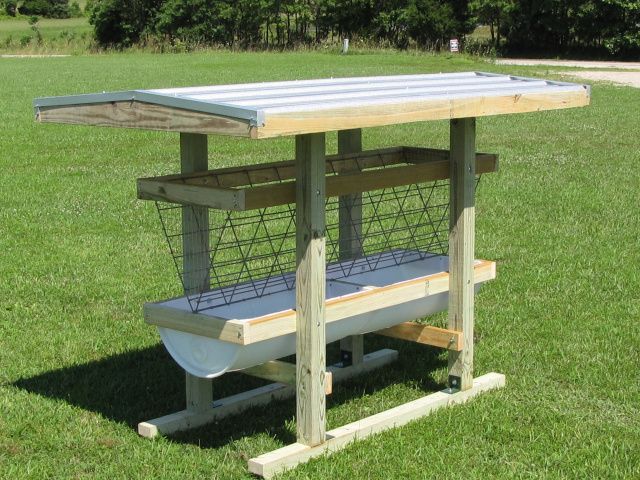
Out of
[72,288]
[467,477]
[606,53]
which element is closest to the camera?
[467,477]

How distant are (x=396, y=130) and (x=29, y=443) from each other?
1363 cm

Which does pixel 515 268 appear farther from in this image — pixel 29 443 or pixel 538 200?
pixel 29 443

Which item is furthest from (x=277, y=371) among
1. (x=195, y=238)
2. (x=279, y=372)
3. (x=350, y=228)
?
(x=350, y=228)

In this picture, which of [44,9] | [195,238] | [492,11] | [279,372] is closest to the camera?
[279,372]

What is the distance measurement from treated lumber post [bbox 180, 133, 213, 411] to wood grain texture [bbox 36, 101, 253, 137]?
619 millimetres

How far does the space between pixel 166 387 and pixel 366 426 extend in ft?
4.27

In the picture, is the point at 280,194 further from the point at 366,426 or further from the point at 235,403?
the point at 235,403

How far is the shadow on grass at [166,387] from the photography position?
535cm

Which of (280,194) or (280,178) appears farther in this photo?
(280,178)

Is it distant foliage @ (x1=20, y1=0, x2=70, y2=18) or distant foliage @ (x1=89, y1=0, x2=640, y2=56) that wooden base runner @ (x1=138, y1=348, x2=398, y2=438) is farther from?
distant foliage @ (x1=20, y1=0, x2=70, y2=18)

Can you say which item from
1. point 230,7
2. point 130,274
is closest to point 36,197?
point 130,274

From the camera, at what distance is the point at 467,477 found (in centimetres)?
469

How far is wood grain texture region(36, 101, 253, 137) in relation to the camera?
4121 millimetres

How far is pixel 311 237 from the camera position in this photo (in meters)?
4.66
